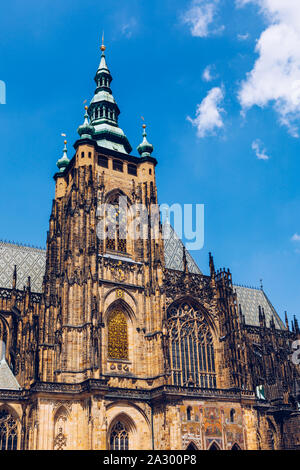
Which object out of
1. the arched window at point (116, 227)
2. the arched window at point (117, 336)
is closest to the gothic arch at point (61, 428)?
the arched window at point (117, 336)

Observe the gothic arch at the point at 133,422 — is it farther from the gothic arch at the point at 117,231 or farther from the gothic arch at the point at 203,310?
the gothic arch at the point at 117,231

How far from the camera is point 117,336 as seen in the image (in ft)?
133

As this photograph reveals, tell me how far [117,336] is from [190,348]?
21.0 feet

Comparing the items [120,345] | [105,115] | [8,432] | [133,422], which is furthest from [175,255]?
[8,432]

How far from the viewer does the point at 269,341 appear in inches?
1994

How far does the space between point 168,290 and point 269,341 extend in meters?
13.0

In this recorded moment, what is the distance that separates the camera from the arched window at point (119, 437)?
36906 mm

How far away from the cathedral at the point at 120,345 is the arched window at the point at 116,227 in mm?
143

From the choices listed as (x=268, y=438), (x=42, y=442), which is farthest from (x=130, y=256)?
(x=268, y=438)

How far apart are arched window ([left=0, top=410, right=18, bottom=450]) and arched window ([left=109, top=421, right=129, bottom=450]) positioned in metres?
6.48

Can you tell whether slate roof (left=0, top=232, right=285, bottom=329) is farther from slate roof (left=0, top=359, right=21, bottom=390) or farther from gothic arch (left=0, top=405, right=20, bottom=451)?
gothic arch (left=0, top=405, right=20, bottom=451)

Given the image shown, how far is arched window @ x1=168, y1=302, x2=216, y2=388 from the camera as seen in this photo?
138ft

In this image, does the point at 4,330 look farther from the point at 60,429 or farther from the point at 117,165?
the point at 117,165

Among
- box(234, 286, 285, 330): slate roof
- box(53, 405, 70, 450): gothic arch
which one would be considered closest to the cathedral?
box(53, 405, 70, 450): gothic arch
